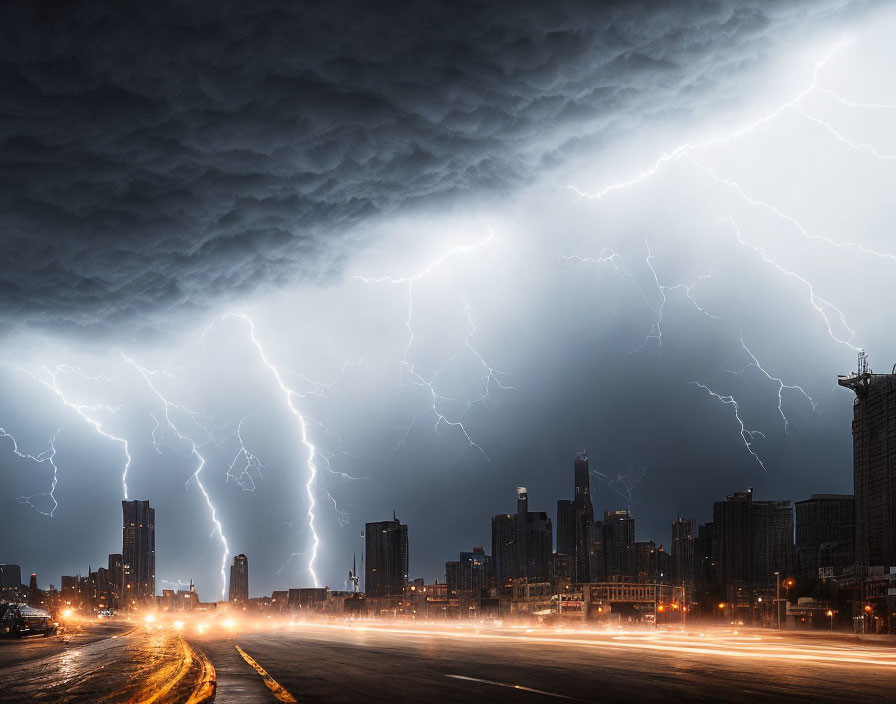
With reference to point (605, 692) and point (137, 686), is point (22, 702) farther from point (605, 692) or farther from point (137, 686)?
point (605, 692)

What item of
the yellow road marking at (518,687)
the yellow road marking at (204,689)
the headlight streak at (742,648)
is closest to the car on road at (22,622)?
the headlight streak at (742,648)

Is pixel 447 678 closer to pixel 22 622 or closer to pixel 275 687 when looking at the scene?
pixel 275 687

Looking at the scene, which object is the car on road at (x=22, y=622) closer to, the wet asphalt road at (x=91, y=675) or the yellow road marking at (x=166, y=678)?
the wet asphalt road at (x=91, y=675)

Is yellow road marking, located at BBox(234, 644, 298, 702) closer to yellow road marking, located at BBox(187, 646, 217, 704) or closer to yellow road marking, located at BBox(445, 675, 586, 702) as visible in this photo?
yellow road marking, located at BBox(187, 646, 217, 704)

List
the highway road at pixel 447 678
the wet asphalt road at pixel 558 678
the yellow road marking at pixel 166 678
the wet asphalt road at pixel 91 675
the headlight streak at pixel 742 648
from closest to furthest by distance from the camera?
1. the yellow road marking at pixel 166 678
2. the wet asphalt road at pixel 91 675
3. the highway road at pixel 447 678
4. the wet asphalt road at pixel 558 678
5. the headlight streak at pixel 742 648

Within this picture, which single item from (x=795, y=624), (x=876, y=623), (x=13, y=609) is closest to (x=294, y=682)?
(x=13, y=609)

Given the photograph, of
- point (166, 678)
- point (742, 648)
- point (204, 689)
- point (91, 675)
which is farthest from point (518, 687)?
point (742, 648)

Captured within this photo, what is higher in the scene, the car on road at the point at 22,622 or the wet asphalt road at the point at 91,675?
the wet asphalt road at the point at 91,675

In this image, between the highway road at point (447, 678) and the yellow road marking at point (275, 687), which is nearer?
the yellow road marking at point (275, 687)
